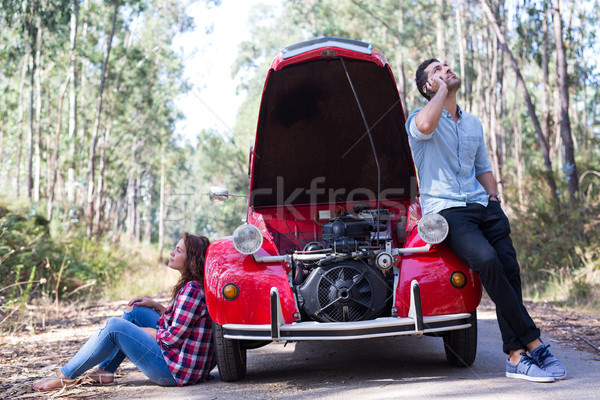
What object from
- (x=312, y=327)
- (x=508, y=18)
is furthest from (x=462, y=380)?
(x=508, y=18)

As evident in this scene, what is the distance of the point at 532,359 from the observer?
13.6 feet

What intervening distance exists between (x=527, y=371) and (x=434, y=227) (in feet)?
3.55

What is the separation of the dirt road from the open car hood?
4.79ft

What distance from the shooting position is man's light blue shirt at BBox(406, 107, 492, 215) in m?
4.38

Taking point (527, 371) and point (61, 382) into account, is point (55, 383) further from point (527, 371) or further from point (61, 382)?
point (527, 371)

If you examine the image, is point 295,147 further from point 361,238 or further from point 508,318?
point 508,318

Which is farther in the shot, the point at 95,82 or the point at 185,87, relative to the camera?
the point at 185,87

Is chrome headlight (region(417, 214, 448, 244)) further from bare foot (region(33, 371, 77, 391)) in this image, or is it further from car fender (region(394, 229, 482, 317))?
bare foot (region(33, 371, 77, 391))

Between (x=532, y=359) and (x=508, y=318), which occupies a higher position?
(x=508, y=318)

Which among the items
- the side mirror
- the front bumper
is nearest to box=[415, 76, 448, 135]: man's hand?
the front bumper

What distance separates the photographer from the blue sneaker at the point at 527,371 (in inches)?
159

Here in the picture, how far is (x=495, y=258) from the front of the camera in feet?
13.4

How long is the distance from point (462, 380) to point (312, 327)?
41.3 inches

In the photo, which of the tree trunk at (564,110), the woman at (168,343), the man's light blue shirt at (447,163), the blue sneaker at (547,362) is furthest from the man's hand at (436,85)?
the tree trunk at (564,110)
